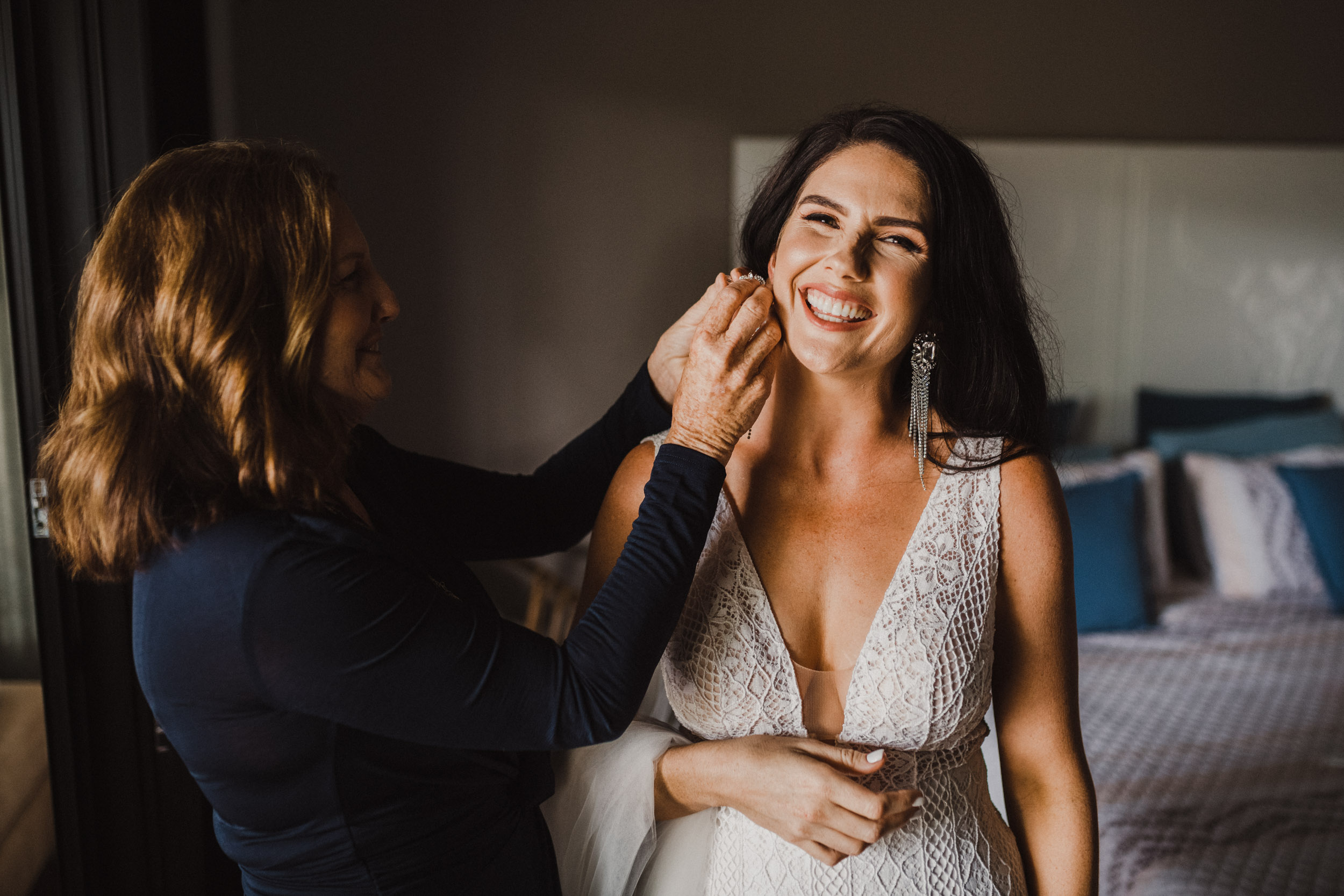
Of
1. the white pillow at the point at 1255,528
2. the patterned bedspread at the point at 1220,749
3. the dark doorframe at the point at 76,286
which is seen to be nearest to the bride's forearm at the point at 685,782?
the dark doorframe at the point at 76,286

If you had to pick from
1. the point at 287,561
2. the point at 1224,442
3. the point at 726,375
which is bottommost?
the point at 1224,442

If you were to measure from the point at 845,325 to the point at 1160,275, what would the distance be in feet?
9.49

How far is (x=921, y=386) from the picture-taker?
129 centimetres

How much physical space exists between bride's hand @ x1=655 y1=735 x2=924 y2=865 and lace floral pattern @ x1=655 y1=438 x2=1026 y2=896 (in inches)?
1.9

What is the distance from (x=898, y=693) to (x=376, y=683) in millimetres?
613

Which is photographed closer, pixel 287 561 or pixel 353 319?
pixel 287 561

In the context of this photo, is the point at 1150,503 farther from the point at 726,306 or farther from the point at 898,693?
the point at 726,306

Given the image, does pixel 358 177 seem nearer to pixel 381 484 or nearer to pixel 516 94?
pixel 516 94

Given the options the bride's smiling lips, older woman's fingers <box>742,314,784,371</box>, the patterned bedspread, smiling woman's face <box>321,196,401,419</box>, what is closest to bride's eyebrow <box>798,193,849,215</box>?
the bride's smiling lips

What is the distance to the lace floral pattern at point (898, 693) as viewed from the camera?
1128mm

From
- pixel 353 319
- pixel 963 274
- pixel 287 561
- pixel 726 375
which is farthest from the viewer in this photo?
pixel 963 274

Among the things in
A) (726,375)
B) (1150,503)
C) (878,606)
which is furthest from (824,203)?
(1150,503)

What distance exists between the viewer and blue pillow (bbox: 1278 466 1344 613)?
2.98 metres

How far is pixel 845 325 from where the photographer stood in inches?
45.6
